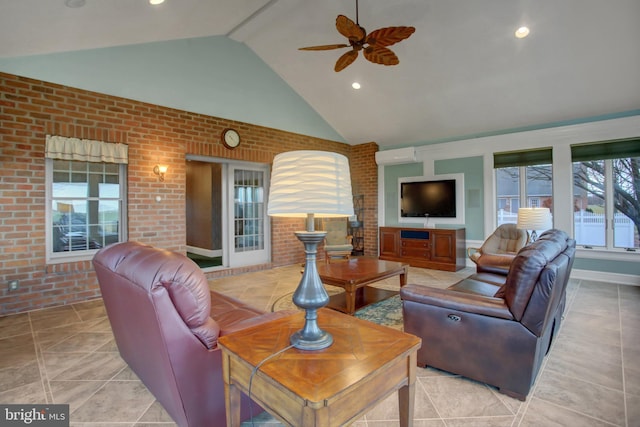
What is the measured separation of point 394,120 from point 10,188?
5702mm

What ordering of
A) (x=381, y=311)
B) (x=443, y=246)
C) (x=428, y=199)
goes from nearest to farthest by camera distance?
(x=381, y=311) → (x=443, y=246) → (x=428, y=199)

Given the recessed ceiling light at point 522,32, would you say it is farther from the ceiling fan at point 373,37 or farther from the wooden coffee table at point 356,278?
the wooden coffee table at point 356,278

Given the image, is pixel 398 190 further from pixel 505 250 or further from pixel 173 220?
pixel 173 220

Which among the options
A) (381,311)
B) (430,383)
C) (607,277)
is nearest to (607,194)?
(607,277)

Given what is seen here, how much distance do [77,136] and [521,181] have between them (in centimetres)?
668

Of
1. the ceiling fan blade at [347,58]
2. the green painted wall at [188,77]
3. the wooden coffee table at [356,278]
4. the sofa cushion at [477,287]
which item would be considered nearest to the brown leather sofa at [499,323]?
the sofa cushion at [477,287]

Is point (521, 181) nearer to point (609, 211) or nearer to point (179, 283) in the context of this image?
point (609, 211)

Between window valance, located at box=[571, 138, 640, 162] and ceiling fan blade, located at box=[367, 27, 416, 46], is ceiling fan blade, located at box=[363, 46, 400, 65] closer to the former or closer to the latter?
ceiling fan blade, located at box=[367, 27, 416, 46]

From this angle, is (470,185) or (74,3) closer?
(74,3)

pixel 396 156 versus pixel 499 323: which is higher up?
pixel 396 156

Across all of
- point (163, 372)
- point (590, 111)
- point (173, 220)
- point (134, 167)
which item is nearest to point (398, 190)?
point (590, 111)

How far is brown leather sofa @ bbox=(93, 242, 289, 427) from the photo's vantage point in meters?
1.32

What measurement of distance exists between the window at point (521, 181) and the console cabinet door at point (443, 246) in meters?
0.94

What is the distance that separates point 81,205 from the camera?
3.92 meters
